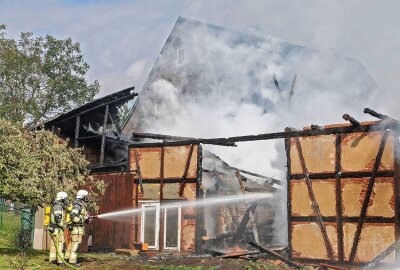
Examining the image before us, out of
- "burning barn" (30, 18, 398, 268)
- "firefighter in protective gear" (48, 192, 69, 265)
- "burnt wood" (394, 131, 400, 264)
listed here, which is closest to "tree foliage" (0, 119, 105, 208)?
"firefighter in protective gear" (48, 192, 69, 265)

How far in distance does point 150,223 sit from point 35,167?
4.12 metres

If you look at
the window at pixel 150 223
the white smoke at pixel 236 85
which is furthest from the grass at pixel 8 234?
the white smoke at pixel 236 85

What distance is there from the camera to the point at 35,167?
1370 cm

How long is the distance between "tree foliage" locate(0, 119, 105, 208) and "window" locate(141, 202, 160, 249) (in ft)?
5.32

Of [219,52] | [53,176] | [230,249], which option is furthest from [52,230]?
[219,52]

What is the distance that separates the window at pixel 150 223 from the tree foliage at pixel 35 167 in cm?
162

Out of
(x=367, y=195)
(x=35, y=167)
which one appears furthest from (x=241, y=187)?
(x=35, y=167)

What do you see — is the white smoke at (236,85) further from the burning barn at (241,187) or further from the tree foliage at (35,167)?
the tree foliage at (35,167)

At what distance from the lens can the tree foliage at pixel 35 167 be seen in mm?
13188

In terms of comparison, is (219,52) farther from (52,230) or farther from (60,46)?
(52,230)

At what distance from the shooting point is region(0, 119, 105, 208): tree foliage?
43.3 feet

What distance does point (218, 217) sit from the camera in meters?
16.7

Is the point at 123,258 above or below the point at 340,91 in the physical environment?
below

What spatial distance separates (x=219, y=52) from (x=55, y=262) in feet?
70.2
